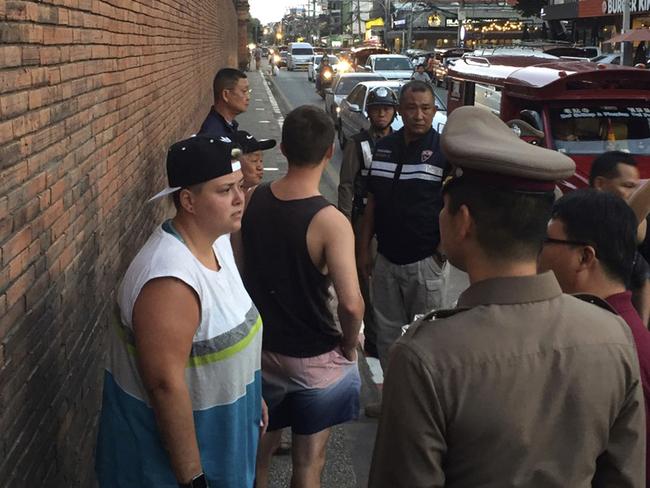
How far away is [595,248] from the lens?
107 inches

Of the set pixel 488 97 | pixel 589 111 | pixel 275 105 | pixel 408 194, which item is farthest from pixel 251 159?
pixel 275 105

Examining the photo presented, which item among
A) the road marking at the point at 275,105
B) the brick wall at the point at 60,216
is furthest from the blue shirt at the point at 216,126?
the road marking at the point at 275,105

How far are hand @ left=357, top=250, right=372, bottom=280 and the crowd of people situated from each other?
95cm

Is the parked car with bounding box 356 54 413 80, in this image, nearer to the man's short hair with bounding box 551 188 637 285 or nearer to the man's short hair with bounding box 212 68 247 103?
the man's short hair with bounding box 212 68 247 103

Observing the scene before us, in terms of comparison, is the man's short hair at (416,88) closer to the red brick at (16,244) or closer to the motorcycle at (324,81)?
the red brick at (16,244)

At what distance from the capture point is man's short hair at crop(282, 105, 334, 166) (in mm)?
3557

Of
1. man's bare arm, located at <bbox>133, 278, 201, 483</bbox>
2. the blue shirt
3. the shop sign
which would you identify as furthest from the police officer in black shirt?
the shop sign

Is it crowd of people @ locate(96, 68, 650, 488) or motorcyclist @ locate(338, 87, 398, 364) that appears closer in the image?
crowd of people @ locate(96, 68, 650, 488)

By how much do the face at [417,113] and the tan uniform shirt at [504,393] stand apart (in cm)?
299

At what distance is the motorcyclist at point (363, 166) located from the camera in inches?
217

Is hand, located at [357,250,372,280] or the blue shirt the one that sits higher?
the blue shirt

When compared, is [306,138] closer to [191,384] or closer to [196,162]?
[196,162]

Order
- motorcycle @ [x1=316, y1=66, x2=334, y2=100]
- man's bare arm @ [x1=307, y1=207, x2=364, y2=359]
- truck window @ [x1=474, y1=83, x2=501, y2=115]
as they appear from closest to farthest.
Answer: man's bare arm @ [x1=307, y1=207, x2=364, y2=359]
truck window @ [x1=474, y1=83, x2=501, y2=115]
motorcycle @ [x1=316, y1=66, x2=334, y2=100]

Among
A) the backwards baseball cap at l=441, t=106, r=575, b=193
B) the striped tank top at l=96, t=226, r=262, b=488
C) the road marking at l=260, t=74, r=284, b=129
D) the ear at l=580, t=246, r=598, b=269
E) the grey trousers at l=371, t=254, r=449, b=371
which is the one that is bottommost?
the road marking at l=260, t=74, r=284, b=129
